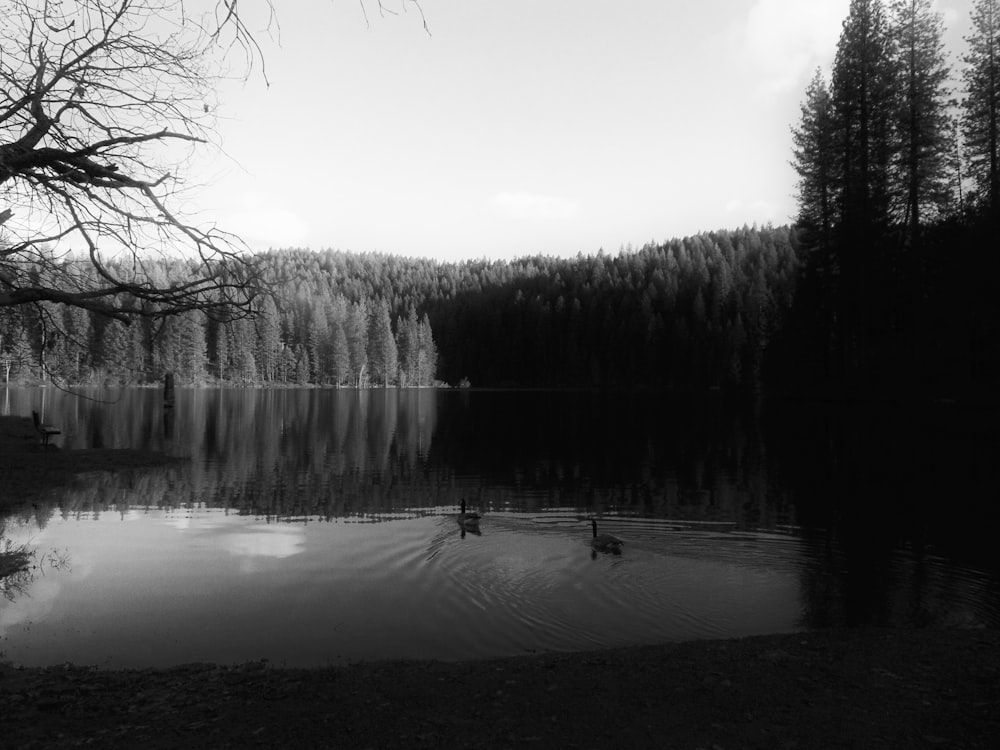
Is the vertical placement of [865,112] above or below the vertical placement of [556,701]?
above

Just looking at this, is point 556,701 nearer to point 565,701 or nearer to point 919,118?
point 565,701

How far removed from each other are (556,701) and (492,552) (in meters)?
8.37

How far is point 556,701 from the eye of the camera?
6805 mm

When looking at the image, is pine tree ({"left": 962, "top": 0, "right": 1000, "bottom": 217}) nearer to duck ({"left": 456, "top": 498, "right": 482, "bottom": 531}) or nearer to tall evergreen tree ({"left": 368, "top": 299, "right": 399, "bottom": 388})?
duck ({"left": 456, "top": 498, "right": 482, "bottom": 531})

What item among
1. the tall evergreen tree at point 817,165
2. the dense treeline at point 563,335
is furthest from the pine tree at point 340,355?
the tall evergreen tree at point 817,165

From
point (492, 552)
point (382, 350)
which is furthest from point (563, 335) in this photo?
point (492, 552)

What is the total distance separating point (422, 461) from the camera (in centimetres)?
3062

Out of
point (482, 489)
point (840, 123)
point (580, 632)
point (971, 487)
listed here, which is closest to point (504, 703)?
point (580, 632)

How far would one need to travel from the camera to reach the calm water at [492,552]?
33.8 ft

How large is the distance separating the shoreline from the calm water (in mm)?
1819

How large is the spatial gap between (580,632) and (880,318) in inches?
1697

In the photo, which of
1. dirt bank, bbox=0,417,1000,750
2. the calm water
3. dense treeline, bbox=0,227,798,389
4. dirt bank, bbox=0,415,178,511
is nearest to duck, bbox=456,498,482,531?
the calm water

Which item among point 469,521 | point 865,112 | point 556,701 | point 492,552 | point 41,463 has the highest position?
point 865,112

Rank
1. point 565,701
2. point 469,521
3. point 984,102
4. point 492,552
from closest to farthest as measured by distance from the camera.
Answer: point 565,701 < point 492,552 < point 469,521 < point 984,102
